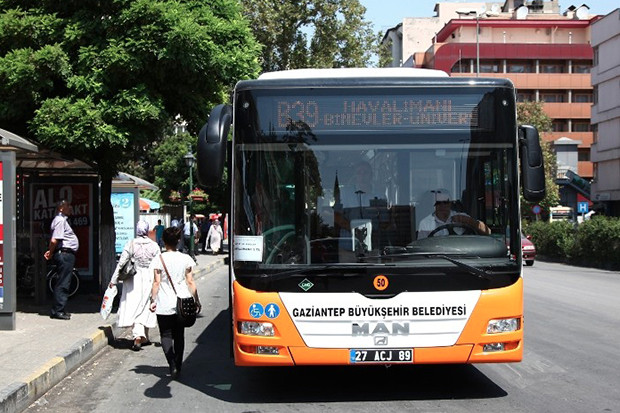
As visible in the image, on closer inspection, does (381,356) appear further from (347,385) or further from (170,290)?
(170,290)

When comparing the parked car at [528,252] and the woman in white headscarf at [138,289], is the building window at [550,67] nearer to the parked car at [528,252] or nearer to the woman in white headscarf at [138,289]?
the parked car at [528,252]

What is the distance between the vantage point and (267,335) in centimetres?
711

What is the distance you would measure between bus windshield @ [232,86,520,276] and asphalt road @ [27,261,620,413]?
53.7 inches

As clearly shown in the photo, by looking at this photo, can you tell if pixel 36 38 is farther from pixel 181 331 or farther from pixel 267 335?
pixel 267 335

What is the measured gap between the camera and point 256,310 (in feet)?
23.3

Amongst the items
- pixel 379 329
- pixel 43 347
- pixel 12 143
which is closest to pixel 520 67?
pixel 12 143

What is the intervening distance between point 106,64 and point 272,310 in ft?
22.6

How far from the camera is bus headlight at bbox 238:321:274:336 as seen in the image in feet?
23.3

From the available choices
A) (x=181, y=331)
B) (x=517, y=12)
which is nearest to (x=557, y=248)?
(x=181, y=331)

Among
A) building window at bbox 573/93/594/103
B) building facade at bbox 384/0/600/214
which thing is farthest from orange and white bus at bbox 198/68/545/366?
building window at bbox 573/93/594/103

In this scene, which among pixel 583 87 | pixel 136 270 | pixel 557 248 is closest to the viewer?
pixel 136 270

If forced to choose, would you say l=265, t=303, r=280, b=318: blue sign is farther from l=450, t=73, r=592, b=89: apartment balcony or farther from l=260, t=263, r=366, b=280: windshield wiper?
l=450, t=73, r=592, b=89: apartment balcony

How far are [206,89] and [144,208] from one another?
857 inches

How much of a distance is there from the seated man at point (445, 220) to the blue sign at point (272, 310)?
4.64 ft
